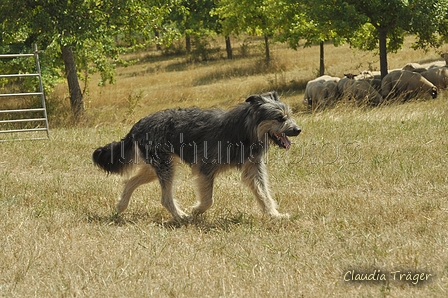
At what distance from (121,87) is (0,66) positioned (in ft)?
56.1

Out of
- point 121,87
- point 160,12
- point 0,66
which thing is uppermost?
point 160,12

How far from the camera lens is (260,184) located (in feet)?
23.5

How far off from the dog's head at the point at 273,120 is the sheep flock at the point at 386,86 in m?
10.1

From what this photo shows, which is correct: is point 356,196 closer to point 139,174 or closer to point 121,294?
point 139,174

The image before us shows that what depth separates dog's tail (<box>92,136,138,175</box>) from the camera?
7.74 m

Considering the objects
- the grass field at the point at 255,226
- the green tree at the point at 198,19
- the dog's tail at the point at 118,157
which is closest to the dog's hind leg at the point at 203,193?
the grass field at the point at 255,226

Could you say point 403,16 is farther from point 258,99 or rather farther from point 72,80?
point 258,99

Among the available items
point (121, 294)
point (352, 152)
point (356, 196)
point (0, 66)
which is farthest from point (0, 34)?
point (121, 294)

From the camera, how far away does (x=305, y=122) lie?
13.2 meters

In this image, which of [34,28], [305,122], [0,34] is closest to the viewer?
[305,122]

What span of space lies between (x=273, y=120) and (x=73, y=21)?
489 inches

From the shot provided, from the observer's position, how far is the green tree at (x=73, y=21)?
17688 millimetres

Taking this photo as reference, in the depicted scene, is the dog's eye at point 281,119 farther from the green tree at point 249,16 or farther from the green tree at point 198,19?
the green tree at point 198,19

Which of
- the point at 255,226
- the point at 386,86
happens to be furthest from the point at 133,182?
the point at 386,86
